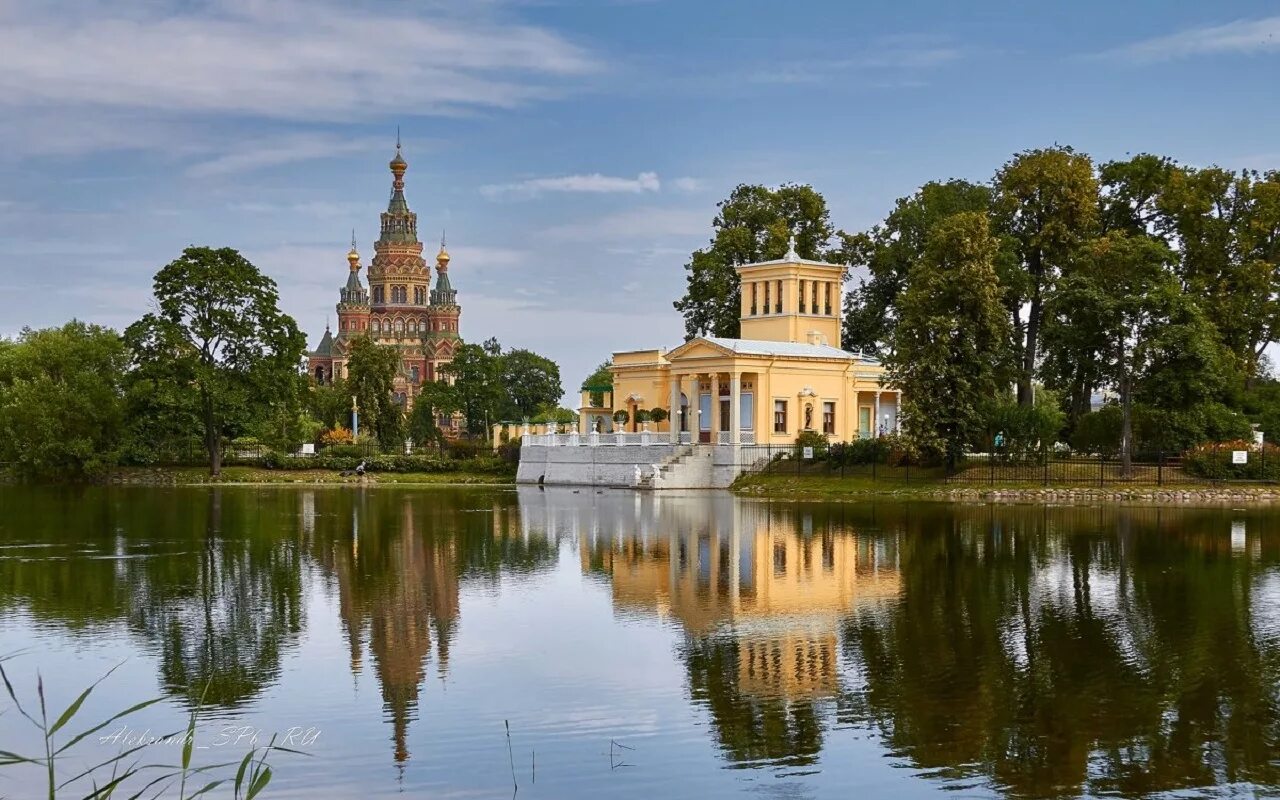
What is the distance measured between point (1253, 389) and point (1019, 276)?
10043 millimetres

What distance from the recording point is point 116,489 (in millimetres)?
60625

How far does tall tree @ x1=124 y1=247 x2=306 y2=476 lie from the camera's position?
213ft

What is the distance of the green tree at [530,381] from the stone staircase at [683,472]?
188ft

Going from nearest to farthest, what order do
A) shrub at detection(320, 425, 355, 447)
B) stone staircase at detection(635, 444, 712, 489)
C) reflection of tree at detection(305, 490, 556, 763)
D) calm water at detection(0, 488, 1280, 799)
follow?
1. calm water at detection(0, 488, 1280, 799)
2. reflection of tree at detection(305, 490, 556, 763)
3. stone staircase at detection(635, 444, 712, 489)
4. shrub at detection(320, 425, 355, 447)

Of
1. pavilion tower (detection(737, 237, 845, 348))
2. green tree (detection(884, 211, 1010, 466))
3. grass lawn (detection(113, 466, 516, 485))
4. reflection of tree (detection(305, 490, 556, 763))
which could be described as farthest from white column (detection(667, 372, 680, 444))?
reflection of tree (detection(305, 490, 556, 763))

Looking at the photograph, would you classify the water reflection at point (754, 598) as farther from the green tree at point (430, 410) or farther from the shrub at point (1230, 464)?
the green tree at point (430, 410)

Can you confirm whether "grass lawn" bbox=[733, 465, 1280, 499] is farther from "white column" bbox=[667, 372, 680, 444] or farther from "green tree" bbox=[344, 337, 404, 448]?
"green tree" bbox=[344, 337, 404, 448]

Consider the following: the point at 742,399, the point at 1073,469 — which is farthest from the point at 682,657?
the point at 742,399

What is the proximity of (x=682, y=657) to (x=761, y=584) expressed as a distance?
7.03m

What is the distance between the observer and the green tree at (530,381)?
386ft

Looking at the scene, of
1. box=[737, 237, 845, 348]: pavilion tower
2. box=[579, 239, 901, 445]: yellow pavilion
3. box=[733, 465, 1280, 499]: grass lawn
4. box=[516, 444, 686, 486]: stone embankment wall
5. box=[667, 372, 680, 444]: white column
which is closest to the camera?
box=[733, 465, 1280, 499]: grass lawn

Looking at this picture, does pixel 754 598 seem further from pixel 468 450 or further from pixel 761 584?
pixel 468 450

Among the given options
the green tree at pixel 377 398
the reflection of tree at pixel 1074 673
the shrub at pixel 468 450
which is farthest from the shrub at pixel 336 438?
the reflection of tree at pixel 1074 673

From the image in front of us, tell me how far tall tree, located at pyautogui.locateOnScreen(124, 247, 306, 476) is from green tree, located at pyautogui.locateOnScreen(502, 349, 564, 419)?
4928 cm
